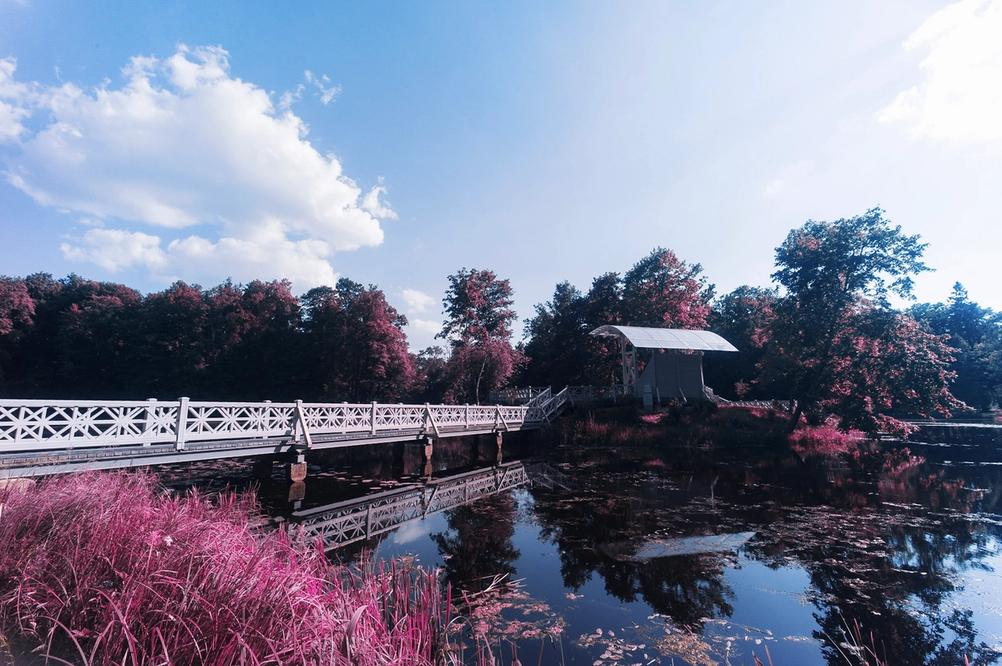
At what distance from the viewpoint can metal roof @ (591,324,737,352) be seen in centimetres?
2533

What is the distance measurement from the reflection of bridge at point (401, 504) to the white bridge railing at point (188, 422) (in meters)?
2.79

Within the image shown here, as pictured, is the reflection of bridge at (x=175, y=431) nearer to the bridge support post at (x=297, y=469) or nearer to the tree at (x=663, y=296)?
the bridge support post at (x=297, y=469)

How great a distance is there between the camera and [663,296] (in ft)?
108

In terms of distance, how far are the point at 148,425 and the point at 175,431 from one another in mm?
601

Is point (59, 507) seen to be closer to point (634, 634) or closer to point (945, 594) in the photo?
point (634, 634)

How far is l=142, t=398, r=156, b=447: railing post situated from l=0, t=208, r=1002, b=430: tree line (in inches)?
751

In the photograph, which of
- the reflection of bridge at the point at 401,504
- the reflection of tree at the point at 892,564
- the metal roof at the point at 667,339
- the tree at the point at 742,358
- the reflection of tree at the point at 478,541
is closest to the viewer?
the reflection of tree at the point at 892,564

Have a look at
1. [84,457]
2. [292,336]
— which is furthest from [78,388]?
[84,457]

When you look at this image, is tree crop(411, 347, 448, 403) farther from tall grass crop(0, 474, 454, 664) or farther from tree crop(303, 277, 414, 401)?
tall grass crop(0, 474, 454, 664)

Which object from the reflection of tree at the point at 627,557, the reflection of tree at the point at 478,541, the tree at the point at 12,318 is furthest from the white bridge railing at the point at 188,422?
the tree at the point at 12,318

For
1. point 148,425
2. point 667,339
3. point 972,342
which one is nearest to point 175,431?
point 148,425

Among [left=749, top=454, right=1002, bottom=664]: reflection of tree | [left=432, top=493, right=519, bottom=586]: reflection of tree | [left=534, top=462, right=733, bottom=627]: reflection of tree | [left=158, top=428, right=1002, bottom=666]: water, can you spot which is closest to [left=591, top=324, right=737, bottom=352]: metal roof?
[left=158, top=428, right=1002, bottom=666]: water

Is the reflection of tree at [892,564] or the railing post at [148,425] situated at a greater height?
the railing post at [148,425]

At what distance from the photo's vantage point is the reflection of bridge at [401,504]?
28.9 ft
